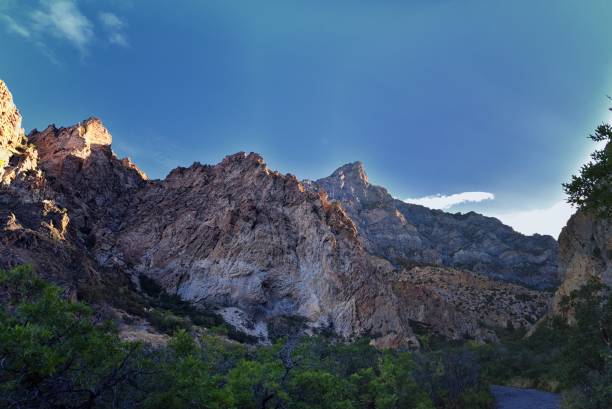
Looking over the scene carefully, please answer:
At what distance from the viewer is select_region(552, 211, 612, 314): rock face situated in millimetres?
40344

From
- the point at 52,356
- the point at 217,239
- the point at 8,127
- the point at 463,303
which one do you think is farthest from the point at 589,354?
the point at 463,303

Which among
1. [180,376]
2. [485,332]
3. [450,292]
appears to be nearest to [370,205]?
[450,292]

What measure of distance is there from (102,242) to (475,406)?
52.9 m

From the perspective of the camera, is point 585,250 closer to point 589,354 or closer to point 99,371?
point 589,354

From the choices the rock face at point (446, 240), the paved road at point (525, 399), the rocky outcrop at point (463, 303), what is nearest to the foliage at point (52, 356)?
the paved road at point (525, 399)

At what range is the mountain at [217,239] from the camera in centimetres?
5025

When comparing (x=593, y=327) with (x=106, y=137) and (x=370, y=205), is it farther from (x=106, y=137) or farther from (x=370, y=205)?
(x=370, y=205)

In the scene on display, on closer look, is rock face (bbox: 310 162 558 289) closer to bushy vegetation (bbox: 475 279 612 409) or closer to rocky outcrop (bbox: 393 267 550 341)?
rocky outcrop (bbox: 393 267 550 341)

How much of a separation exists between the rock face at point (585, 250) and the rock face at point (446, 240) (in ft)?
196

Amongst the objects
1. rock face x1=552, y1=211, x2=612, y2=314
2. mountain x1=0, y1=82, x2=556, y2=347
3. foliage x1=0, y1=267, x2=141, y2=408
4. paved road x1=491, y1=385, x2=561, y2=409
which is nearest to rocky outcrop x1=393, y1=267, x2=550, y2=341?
mountain x1=0, y1=82, x2=556, y2=347

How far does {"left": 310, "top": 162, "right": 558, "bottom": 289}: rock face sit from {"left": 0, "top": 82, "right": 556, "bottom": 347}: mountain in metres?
47.3

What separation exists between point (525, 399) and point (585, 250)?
27.0 m

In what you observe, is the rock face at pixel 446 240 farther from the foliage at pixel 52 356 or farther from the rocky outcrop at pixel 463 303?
the foliage at pixel 52 356

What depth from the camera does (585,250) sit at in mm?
45812
